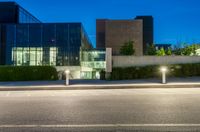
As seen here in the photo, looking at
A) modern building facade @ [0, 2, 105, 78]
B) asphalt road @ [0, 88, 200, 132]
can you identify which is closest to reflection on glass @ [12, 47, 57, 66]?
modern building facade @ [0, 2, 105, 78]

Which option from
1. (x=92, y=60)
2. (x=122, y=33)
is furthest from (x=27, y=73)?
(x=122, y=33)

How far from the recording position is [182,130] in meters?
7.68

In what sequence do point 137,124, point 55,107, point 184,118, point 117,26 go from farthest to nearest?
point 117,26, point 55,107, point 184,118, point 137,124

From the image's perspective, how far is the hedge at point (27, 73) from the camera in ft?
87.8

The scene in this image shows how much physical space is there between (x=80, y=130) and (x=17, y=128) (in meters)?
1.37

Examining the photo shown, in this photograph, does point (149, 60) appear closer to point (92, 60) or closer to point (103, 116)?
point (103, 116)

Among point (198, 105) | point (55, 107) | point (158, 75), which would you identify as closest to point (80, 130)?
point (55, 107)

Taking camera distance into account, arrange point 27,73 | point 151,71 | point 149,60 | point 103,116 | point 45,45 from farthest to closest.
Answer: point 45,45
point 149,60
point 27,73
point 151,71
point 103,116

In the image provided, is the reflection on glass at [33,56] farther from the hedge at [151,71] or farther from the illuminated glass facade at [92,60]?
the hedge at [151,71]

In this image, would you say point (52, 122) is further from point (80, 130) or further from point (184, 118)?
point (184, 118)

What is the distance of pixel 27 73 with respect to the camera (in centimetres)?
2675

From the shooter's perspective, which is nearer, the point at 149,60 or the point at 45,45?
the point at 149,60

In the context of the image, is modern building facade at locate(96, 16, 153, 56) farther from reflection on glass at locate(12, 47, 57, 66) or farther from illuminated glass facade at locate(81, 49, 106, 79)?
reflection on glass at locate(12, 47, 57, 66)

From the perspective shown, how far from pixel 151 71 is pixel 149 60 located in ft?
4.28
